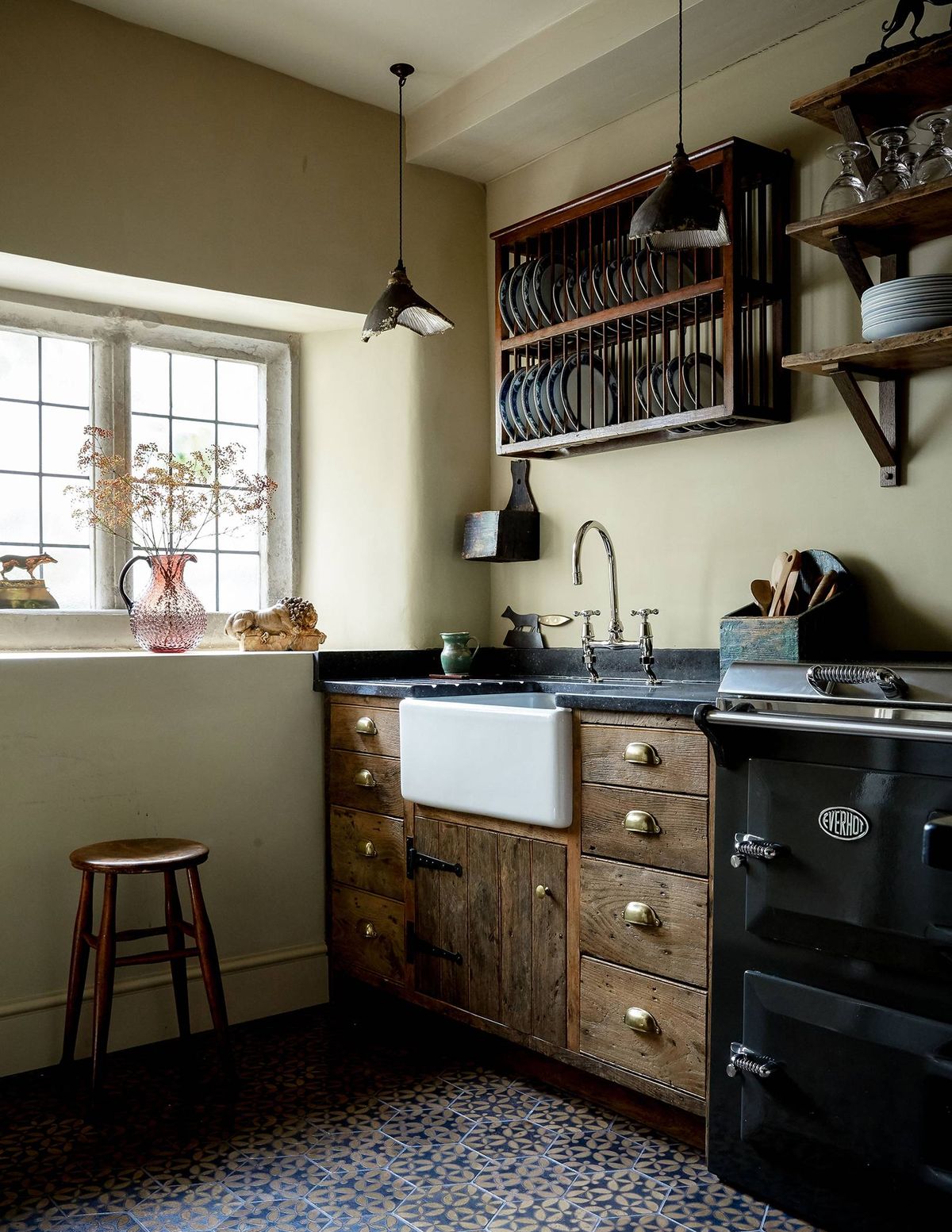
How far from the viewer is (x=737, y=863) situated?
2.07 metres

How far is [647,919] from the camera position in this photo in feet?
7.46

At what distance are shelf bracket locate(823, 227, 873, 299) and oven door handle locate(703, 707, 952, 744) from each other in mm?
1003

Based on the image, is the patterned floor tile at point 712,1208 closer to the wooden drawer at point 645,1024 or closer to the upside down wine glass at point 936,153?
the wooden drawer at point 645,1024

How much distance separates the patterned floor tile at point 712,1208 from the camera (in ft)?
6.53

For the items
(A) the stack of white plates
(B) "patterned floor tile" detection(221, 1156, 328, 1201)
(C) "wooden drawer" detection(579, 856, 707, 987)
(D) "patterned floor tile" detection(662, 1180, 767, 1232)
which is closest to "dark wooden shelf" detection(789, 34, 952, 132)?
(A) the stack of white plates

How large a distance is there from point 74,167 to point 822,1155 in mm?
2956

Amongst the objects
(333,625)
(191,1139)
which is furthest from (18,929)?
(333,625)

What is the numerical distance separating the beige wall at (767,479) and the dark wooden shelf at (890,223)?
76mm

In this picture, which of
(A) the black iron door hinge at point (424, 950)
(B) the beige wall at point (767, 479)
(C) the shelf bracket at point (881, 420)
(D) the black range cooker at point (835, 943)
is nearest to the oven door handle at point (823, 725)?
(D) the black range cooker at point (835, 943)

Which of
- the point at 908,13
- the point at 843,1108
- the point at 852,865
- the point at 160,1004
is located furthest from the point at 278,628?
the point at 908,13

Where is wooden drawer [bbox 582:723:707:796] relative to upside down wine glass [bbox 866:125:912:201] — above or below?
below

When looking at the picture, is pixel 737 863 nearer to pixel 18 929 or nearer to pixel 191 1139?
pixel 191 1139

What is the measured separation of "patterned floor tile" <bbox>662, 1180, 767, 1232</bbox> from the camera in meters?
1.99

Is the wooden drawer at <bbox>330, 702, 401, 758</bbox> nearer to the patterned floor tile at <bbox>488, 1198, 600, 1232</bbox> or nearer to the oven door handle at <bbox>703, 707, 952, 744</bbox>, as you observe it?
the oven door handle at <bbox>703, 707, 952, 744</bbox>
